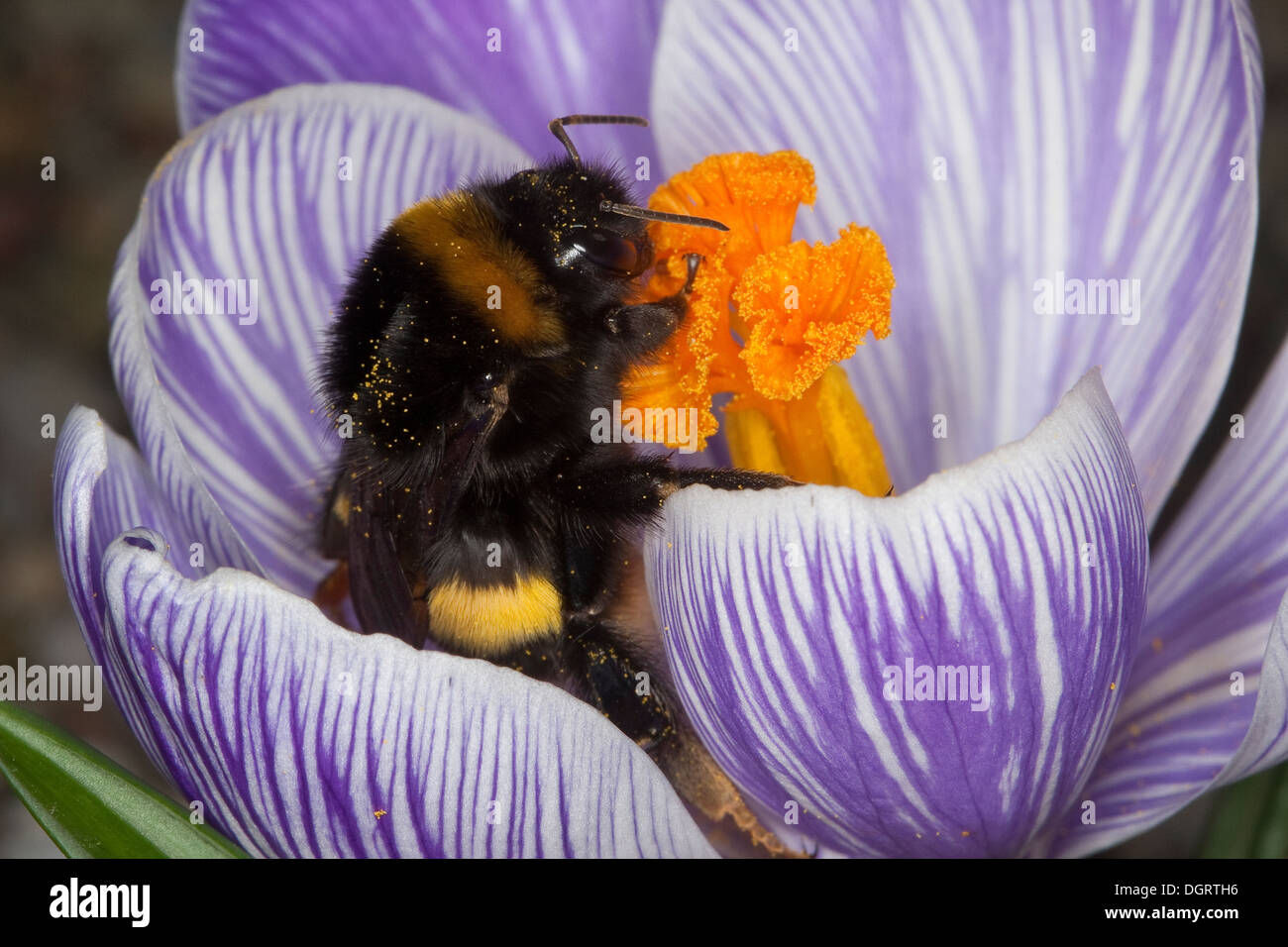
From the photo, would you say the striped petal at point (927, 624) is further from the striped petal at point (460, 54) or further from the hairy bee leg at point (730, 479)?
the striped petal at point (460, 54)

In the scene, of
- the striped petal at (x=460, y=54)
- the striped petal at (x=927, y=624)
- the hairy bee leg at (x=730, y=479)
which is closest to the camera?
the striped petal at (x=927, y=624)

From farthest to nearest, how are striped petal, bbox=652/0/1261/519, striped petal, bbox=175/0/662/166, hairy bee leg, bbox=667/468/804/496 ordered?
1. striped petal, bbox=175/0/662/166
2. striped petal, bbox=652/0/1261/519
3. hairy bee leg, bbox=667/468/804/496

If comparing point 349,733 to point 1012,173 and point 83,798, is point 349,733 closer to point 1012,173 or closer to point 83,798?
point 83,798

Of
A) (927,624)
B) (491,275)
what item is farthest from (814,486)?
(491,275)

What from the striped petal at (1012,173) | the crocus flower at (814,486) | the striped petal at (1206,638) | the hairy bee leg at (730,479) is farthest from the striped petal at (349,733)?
the striped petal at (1012,173)

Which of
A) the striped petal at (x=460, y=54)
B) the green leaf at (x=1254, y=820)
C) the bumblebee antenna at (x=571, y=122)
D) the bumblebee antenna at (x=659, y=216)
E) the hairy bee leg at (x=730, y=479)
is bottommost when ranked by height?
the green leaf at (x=1254, y=820)

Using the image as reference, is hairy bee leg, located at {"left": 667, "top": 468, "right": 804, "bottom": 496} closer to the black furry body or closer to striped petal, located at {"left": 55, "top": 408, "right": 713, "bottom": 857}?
the black furry body

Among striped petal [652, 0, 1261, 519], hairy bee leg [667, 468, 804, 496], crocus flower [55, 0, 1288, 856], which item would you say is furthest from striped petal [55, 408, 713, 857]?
striped petal [652, 0, 1261, 519]
